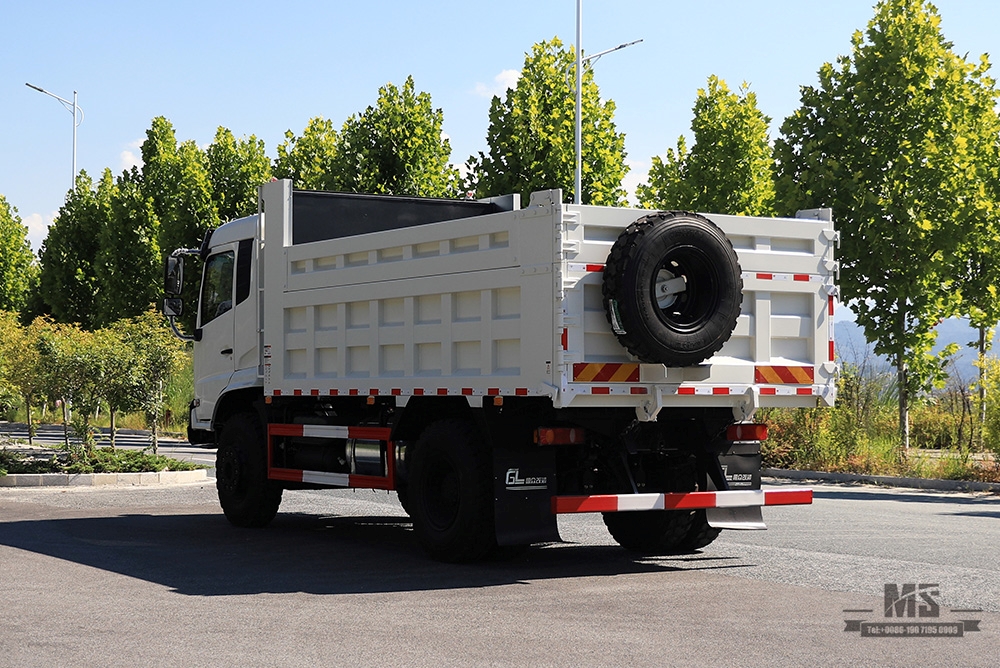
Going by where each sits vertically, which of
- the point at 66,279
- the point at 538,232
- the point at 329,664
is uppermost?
the point at 66,279

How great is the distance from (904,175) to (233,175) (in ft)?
68.1

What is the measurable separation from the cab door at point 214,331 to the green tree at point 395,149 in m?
14.8

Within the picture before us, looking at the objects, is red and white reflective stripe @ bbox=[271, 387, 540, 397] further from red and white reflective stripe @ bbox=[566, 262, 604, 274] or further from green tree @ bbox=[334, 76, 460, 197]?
green tree @ bbox=[334, 76, 460, 197]

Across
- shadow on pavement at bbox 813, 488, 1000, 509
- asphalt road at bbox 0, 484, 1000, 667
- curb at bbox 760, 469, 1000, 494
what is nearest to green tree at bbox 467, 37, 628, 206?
curb at bbox 760, 469, 1000, 494

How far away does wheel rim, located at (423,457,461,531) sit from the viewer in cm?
1130

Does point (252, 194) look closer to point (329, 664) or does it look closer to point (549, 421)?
point (549, 421)

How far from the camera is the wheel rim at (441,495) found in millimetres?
11297

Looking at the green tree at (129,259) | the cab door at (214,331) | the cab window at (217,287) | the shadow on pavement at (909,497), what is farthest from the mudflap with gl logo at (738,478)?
the green tree at (129,259)

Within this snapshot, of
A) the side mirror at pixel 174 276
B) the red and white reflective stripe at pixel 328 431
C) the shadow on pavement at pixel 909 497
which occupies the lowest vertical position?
the shadow on pavement at pixel 909 497

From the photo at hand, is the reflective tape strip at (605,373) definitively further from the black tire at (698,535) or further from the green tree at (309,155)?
the green tree at (309,155)

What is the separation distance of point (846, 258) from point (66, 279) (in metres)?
30.8

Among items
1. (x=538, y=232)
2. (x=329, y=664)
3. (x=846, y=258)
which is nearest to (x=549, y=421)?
(x=538, y=232)

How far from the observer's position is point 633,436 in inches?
435

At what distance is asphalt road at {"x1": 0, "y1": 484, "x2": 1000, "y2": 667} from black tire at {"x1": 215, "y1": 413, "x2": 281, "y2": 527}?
229 mm
